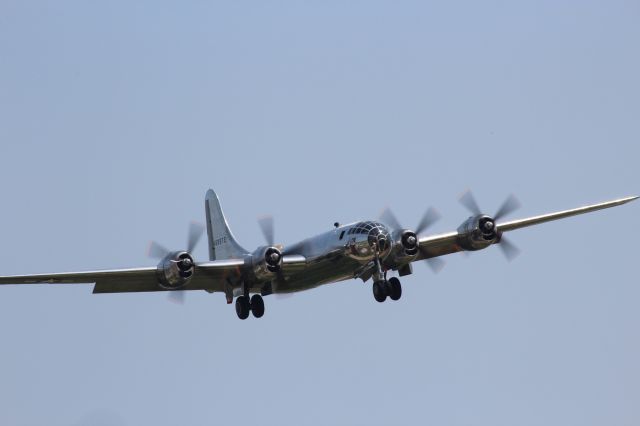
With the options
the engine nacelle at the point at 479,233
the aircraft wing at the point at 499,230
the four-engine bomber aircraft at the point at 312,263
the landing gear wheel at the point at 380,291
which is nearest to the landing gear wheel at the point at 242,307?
the four-engine bomber aircraft at the point at 312,263

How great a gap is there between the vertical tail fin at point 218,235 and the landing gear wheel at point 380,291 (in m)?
8.70

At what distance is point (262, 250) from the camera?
5775 centimetres

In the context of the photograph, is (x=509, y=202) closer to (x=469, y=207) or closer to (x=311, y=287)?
(x=469, y=207)

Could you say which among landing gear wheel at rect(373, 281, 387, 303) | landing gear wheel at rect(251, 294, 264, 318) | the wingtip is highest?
the wingtip

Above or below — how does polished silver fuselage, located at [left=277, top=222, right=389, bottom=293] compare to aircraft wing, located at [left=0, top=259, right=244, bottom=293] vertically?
below

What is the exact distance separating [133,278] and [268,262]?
6015 mm

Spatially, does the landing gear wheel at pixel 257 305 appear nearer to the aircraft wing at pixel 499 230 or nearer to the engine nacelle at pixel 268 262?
the engine nacelle at pixel 268 262

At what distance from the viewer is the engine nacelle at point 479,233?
5966 centimetres

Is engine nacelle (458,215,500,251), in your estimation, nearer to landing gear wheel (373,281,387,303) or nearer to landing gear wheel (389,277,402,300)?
landing gear wheel (389,277,402,300)

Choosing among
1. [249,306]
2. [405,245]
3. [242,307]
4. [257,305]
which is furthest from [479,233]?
[242,307]

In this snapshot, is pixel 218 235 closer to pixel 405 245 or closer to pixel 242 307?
pixel 242 307

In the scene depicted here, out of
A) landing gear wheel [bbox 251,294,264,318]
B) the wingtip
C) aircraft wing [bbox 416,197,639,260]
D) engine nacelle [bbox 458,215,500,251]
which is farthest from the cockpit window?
the wingtip

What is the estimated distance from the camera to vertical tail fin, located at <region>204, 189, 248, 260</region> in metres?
65.6

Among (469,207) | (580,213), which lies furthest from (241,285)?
(580,213)
